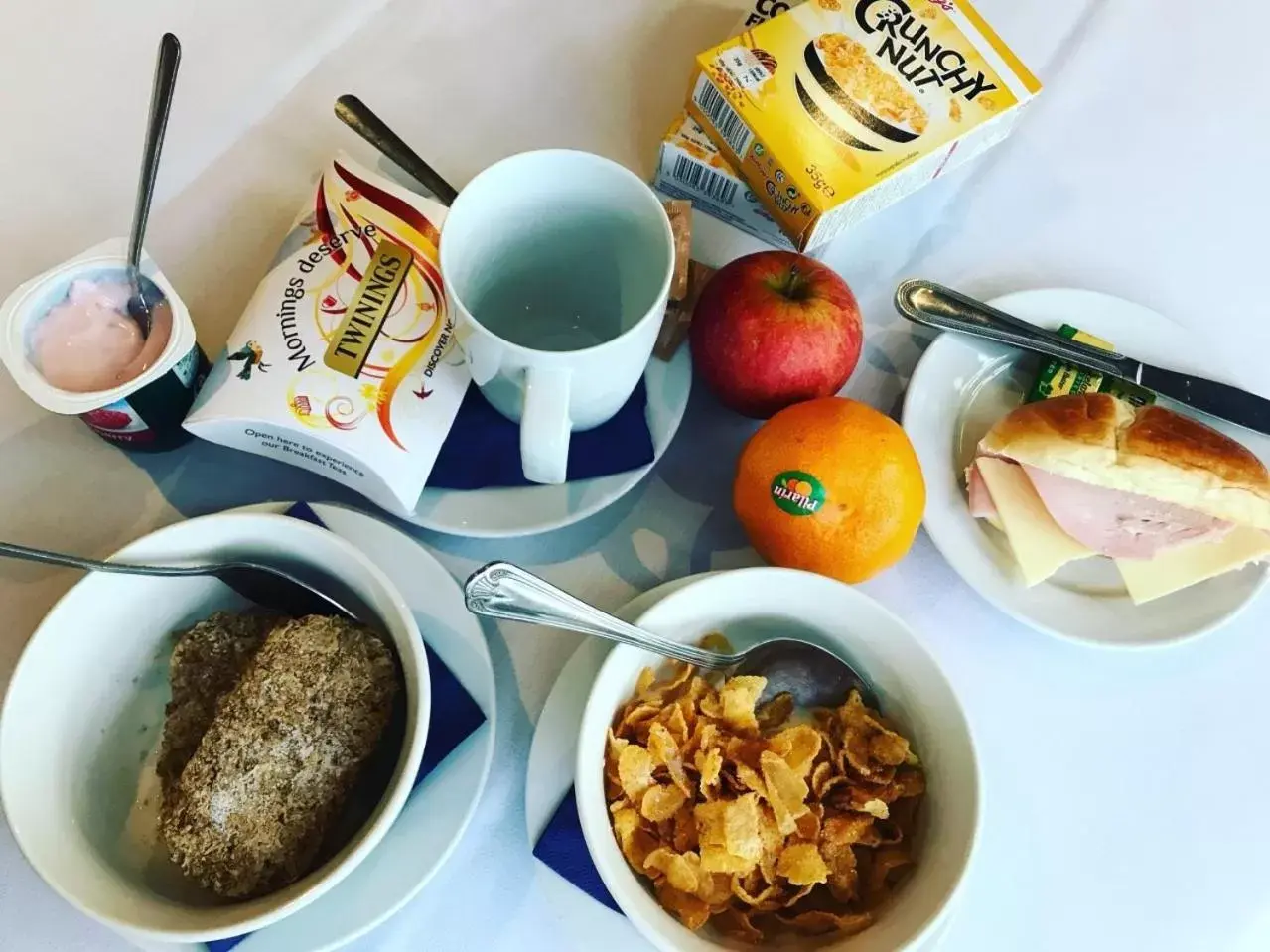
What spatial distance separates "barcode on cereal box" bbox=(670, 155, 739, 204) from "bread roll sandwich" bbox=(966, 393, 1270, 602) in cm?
32

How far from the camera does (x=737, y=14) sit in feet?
3.25

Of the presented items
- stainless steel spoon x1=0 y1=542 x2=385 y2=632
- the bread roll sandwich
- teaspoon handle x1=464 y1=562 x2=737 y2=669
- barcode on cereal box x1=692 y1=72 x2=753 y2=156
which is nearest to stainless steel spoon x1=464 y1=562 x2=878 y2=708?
teaspoon handle x1=464 y1=562 x2=737 y2=669

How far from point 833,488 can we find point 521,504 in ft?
0.81

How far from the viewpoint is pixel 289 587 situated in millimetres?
673

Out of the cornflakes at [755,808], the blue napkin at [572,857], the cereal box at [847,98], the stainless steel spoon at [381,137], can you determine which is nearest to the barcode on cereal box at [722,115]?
the cereal box at [847,98]

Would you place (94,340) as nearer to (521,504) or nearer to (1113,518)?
(521,504)

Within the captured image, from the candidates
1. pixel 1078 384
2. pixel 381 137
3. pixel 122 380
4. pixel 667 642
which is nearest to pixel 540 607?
pixel 667 642

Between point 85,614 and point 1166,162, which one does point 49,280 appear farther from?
point 1166,162

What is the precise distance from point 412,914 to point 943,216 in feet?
2.65

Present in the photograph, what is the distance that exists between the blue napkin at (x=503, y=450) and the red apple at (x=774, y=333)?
3.5 inches

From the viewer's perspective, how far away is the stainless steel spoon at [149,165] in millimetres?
677

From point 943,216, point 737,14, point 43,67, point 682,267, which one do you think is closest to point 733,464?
point 682,267

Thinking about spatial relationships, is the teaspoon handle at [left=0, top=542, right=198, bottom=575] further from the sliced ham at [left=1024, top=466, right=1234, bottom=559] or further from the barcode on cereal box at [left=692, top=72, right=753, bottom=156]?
the sliced ham at [left=1024, top=466, right=1234, bottom=559]

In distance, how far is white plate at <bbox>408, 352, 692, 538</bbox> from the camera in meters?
0.74
